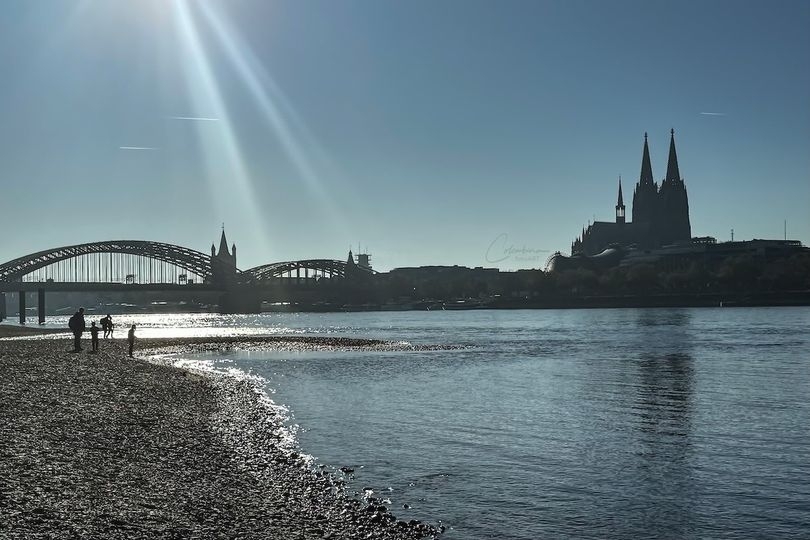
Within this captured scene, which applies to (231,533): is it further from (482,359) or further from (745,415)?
(482,359)

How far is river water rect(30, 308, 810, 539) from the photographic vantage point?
14.1 meters

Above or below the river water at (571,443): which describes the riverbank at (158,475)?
above

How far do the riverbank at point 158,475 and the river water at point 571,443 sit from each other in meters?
1.23

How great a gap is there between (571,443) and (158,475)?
34.7 ft

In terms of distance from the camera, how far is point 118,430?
1978 centimetres

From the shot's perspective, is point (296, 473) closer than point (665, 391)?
Yes

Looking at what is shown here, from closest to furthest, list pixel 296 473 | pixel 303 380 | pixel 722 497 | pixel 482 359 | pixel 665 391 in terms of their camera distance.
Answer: pixel 722 497 → pixel 296 473 → pixel 665 391 → pixel 303 380 → pixel 482 359

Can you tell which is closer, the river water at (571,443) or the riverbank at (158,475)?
the riverbank at (158,475)

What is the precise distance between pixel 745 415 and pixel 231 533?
760 inches

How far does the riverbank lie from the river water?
1.23 meters

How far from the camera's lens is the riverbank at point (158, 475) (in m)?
11.9

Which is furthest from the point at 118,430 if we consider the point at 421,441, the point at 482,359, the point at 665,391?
the point at 482,359

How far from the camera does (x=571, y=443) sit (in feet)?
69.1

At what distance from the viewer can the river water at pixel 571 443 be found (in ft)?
46.3
